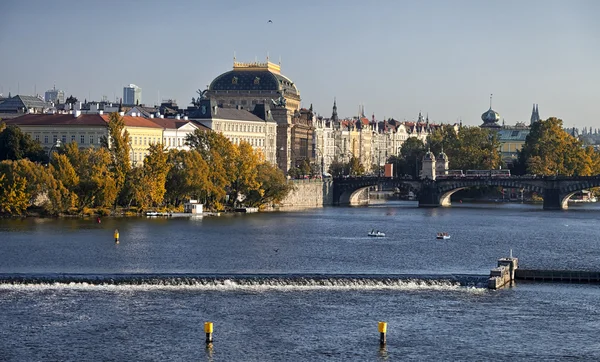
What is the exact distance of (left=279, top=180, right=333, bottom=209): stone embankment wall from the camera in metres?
150

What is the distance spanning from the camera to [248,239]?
98312mm

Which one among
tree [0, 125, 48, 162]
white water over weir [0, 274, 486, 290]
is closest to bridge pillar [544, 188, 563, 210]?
tree [0, 125, 48, 162]

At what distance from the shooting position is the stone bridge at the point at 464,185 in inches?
6038

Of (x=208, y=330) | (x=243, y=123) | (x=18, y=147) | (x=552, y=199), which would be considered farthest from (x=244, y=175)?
(x=208, y=330)

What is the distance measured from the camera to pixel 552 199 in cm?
15412

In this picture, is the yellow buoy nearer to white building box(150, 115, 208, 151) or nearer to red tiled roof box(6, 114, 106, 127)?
red tiled roof box(6, 114, 106, 127)

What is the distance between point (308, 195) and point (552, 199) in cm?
2830

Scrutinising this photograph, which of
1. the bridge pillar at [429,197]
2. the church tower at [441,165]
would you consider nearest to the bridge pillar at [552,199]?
the bridge pillar at [429,197]

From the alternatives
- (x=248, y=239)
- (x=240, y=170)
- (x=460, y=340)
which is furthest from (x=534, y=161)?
(x=460, y=340)

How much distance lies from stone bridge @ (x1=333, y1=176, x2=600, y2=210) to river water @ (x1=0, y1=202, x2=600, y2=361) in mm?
50407

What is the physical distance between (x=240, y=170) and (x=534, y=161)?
6448cm

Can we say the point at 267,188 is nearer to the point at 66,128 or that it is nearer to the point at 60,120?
the point at 66,128

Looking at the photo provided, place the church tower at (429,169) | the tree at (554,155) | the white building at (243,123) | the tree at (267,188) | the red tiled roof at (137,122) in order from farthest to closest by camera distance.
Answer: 1. the tree at (554,155)
2. the white building at (243,123)
3. the church tower at (429,169)
4. the red tiled roof at (137,122)
5. the tree at (267,188)

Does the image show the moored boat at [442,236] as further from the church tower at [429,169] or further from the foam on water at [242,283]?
the church tower at [429,169]
